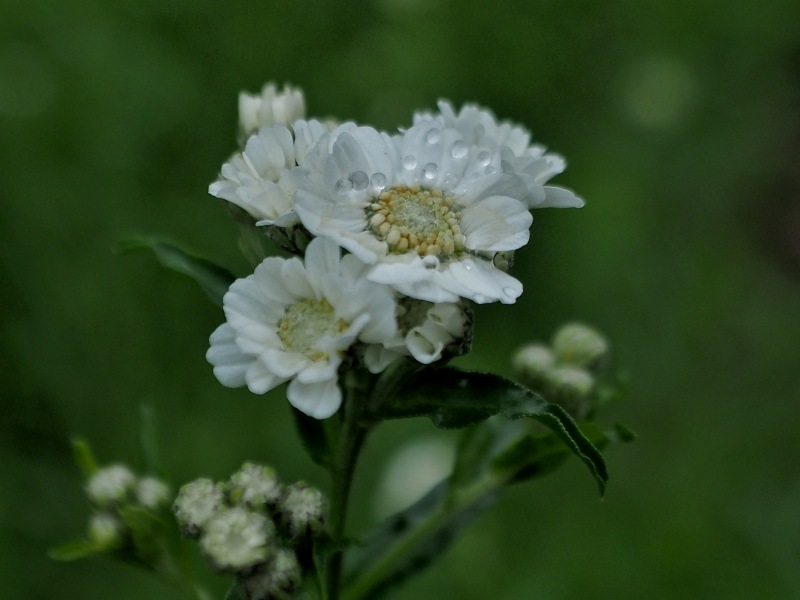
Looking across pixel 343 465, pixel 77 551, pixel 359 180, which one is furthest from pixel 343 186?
pixel 77 551

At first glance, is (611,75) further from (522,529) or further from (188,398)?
(188,398)

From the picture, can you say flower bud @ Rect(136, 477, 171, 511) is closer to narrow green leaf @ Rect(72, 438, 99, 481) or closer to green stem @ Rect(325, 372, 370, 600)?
narrow green leaf @ Rect(72, 438, 99, 481)

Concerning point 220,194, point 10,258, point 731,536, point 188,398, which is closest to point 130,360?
point 188,398

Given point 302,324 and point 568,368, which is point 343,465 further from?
point 568,368

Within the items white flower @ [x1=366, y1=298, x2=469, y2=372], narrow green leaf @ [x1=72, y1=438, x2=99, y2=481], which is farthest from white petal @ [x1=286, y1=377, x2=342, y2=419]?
narrow green leaf @ [x1=72, y1=438, x2=99, y2=481]

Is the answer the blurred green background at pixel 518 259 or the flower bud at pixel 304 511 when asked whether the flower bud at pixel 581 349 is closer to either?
the flower bud at pixel 304 511

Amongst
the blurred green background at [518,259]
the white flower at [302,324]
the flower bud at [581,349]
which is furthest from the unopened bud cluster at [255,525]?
the blurred green background at [518,259]
